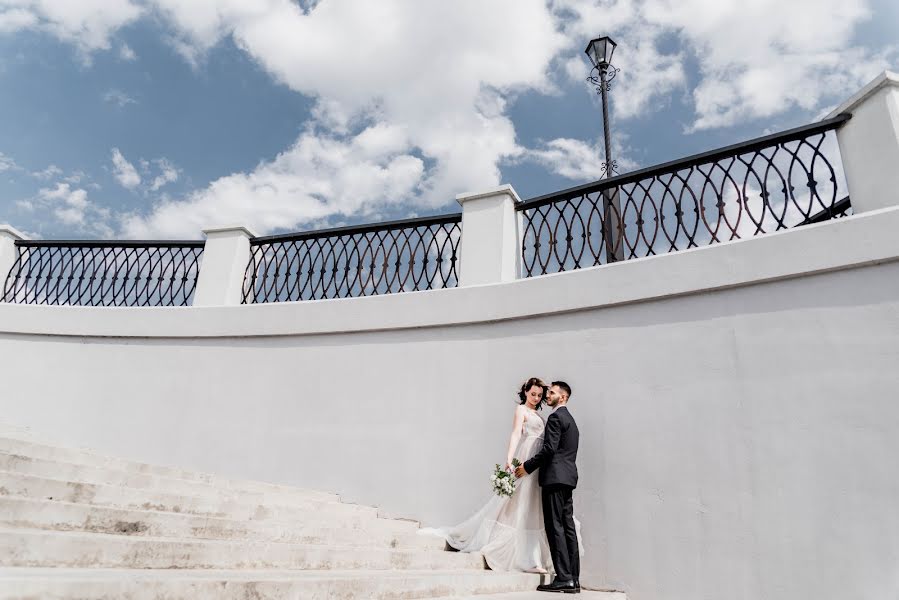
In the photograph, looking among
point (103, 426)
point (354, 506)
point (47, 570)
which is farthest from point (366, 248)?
point (47, 570)

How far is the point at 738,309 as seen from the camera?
15.7ft

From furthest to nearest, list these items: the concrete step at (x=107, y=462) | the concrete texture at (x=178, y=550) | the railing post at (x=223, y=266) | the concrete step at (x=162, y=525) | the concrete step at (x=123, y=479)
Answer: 1. the railing post at (x=223, y=266)
2. the concrete step at (x=107, y=462)
3. the concrete step at (x=123, y=479)
4. the concrete step at (x=162, y=525)
5. the concrete texture at (x=178, y=550)

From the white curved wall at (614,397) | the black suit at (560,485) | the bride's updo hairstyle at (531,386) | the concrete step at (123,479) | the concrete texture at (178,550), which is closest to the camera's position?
the concrete texture at (178,550)

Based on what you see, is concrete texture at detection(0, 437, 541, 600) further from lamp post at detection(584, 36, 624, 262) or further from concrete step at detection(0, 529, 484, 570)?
lamp post at detection(584, 36, 624, 262)

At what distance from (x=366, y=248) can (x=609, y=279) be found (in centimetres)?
310

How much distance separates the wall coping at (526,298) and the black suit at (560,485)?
1.33 meters

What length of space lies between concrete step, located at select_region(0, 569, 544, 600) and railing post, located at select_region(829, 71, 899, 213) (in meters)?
4.34

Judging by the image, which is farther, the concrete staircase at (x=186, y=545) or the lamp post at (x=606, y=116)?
the lamp post at (x=606, y=116)

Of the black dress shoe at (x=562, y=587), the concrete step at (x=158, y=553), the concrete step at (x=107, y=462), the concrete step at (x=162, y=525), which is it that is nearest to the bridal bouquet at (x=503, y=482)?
the black dress shoe at (x=562, y=587)

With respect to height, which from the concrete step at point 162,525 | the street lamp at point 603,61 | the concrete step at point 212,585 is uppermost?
the street lamp at point 603,61

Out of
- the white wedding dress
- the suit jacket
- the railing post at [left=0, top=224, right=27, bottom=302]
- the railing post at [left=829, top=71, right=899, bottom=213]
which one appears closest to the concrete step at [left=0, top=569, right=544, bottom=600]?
the white wedding dress

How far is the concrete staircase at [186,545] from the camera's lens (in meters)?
2.47

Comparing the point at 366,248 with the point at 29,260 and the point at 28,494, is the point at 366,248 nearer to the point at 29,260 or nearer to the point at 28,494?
the point at 28,494

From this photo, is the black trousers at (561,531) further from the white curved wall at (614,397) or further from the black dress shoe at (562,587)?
the white curved wall at (614,397)
